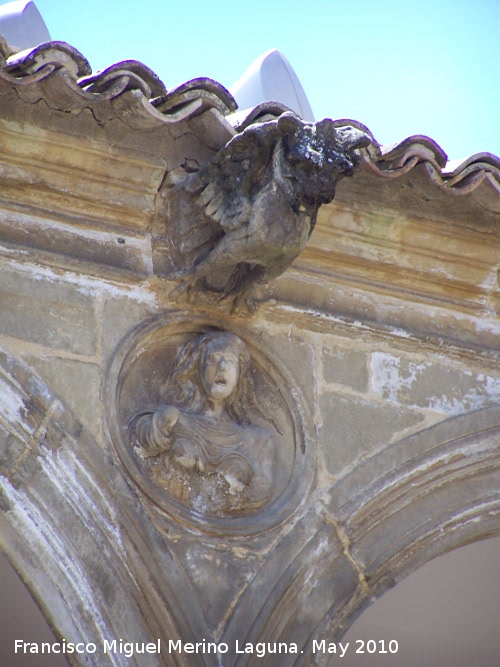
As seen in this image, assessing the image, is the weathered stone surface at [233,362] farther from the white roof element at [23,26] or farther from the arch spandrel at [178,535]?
the white roof element at [23,26]

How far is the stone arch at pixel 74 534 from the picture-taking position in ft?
12.8

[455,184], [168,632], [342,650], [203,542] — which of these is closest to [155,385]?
[203,542]

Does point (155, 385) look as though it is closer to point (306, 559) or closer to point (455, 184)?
point (306, 559)

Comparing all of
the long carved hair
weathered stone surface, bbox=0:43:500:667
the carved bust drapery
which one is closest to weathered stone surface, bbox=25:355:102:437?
weathered stone surface, bbox=0:43:500:667

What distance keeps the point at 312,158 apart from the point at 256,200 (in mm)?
258

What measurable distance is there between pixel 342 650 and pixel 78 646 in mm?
1967

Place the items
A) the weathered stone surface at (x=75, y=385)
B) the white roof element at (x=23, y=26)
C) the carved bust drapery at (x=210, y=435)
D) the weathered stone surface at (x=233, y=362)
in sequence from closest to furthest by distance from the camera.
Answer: the weathered stone surface at (x=233, y=362) → the weathered stone surface at (x=75, y=385) → the carved bust drapery at (x=210, y=435) → the white roof element at (x=23, y=26)

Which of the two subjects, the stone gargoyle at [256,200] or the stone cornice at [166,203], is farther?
the stone cornice at [166,203]

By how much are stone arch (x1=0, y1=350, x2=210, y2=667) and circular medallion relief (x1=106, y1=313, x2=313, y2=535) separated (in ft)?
0.51

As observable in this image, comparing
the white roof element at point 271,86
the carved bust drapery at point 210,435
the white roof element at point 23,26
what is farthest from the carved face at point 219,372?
the white roof element at point 23,26

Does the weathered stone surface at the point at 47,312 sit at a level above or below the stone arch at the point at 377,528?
above

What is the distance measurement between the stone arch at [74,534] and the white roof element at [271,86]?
2978mm

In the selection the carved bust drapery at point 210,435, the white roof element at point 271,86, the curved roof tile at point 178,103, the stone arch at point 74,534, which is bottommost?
the stone arch at point 74,534

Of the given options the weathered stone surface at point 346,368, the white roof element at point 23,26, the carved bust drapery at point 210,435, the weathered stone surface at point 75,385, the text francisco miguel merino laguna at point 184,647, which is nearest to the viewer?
the text francisco miguel merino laguna at point 184,647
